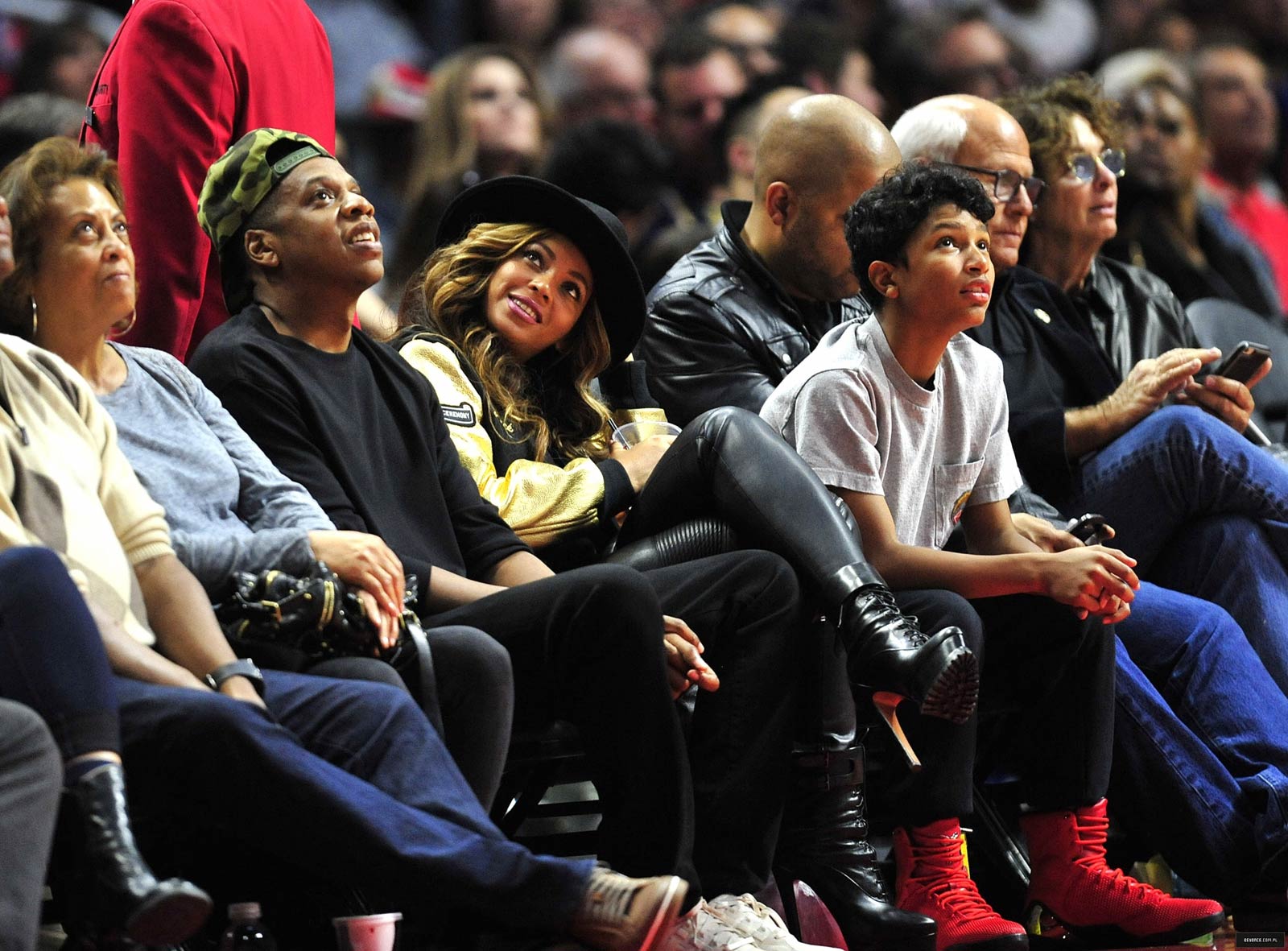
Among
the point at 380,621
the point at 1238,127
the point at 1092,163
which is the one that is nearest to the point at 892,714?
the point at 380,621

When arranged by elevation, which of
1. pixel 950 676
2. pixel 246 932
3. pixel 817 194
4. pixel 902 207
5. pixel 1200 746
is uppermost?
pixel 902 207

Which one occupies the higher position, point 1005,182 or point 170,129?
point 170,129

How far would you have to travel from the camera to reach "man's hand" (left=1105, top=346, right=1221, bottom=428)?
4.02 meters

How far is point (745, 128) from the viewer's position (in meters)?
5.79

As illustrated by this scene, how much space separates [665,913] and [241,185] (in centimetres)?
142

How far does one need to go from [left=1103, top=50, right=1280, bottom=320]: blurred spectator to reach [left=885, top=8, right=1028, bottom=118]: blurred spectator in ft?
4.52

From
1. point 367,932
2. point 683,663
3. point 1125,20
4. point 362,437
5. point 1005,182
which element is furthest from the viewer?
point 1125,20

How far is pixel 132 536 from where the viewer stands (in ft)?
8.80

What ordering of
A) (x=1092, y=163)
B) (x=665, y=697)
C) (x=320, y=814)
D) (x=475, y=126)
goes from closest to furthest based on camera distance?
(x=320, y=814), (x=665, y=697), (x=1092, y=163), (x=475, y=126)

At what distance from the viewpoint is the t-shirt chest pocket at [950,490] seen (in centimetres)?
360

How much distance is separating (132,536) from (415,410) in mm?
673

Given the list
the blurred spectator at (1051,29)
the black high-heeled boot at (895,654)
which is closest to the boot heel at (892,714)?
the black high-heeled boot at (895,654)

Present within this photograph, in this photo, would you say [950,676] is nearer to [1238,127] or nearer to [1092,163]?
[1092,163]

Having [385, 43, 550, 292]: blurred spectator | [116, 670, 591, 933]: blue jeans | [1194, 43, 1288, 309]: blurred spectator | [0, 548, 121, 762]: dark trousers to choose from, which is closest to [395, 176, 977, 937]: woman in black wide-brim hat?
[116, 670, 591, 933]: blue jeans
